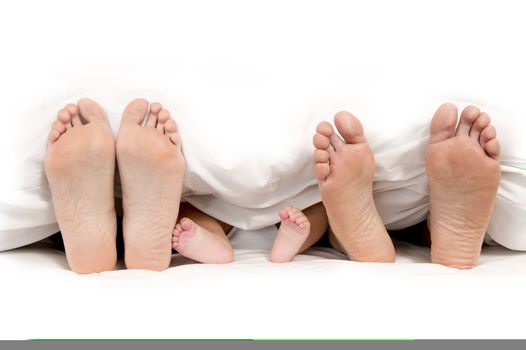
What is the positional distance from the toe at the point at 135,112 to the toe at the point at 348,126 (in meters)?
0.33

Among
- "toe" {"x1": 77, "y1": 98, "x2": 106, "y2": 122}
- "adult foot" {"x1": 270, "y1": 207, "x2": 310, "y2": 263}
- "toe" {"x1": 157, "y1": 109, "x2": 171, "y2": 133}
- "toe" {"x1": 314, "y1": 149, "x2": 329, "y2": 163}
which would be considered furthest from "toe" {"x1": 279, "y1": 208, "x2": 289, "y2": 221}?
"toe" {"x1": 77, "y1": 98, "x2": 106, "y2": 122}

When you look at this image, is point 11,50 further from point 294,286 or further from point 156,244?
point 294,286

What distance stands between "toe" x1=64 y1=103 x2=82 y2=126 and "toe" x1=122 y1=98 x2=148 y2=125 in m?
0.08

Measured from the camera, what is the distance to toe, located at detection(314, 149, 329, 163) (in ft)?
3.72

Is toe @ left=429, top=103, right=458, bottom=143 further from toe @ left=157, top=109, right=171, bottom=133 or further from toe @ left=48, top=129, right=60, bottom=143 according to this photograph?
toe @ left=48, top=129, right=60, bottom=143

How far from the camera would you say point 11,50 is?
1254mm

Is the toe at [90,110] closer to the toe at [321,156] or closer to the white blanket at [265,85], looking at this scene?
the white blanket at [265,85]

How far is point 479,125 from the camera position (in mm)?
1117

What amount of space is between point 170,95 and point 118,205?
0.25 m

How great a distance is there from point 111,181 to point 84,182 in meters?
0.05

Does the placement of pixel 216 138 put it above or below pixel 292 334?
above

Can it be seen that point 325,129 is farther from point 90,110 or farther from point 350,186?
point 90,110

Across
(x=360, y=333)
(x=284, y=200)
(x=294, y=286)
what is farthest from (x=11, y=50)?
(x=360, y=333)

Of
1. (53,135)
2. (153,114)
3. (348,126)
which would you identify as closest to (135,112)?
(153,114)
